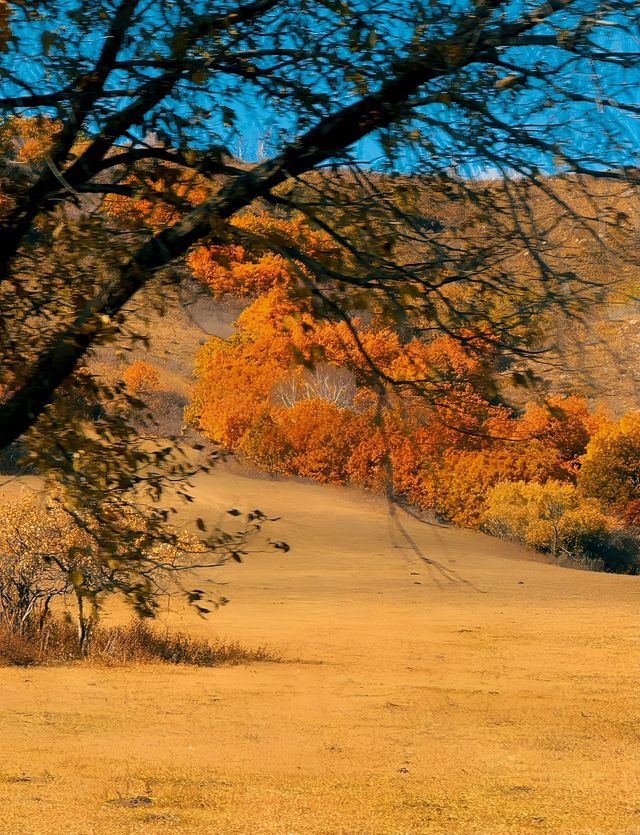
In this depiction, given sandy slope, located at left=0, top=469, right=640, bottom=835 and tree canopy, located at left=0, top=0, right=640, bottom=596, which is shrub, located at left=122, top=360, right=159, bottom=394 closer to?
sandy slope, located at left=0, top=469, right=640, bottom=835

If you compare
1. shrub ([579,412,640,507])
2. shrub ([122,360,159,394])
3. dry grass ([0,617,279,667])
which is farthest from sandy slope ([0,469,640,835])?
shrub ([122,360,159,394])

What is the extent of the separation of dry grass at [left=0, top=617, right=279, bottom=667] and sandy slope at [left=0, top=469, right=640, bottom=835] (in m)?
0.59

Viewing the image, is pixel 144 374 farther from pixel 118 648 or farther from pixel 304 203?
pixel 304 203

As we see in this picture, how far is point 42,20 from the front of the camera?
5.29 m

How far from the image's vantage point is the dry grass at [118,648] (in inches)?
613

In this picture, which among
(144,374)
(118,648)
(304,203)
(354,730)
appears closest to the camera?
(304,203)

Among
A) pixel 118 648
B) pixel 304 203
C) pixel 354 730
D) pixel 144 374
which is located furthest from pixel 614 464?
pixel 304 203

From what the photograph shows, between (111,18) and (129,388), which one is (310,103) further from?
(129,388)

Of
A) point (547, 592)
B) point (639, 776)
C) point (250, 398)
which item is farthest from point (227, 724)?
point (250, 398)

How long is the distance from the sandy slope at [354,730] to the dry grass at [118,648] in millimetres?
586

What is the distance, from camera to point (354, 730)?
12.5 m

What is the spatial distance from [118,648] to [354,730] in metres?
4.82

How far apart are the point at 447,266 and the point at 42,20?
230cm

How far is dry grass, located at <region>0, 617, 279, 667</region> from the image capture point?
15.6 meters
